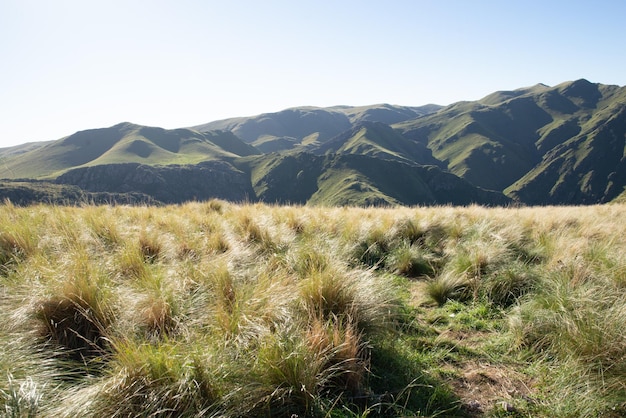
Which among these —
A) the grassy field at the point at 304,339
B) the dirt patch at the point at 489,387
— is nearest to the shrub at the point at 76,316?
the grassy field at the point at 304,339

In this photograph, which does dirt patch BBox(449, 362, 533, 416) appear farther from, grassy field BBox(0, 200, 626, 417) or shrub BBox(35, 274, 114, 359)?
shrub BBox(35, 274, 114, 359)

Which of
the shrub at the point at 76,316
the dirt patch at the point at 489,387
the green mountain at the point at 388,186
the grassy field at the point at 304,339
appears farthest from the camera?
the green mountain at the point at 388,186

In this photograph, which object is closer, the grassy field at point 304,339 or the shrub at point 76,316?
the grassy field at point 304,339

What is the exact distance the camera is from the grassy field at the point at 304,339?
2328 mm

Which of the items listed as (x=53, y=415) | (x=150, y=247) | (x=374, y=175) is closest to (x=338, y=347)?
(x=53, y=415)

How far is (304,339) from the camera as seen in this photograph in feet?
8.91

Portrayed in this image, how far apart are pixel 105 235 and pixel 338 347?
18.7ft

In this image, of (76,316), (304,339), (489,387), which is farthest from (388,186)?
(76,316)

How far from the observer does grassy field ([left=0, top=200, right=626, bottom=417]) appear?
2.33 meters

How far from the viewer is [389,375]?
118 inches

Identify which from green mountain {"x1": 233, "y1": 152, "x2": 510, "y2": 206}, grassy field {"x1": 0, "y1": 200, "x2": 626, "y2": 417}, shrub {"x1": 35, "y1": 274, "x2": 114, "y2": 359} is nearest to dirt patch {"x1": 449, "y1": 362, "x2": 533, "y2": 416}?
grassy field {"x1": 0, "y1": 200, "x2": 626, "y2": 417}

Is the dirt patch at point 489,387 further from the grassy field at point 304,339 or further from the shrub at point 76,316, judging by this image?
the shrub at point 76,316

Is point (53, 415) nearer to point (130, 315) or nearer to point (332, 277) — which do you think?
point (130, 315)

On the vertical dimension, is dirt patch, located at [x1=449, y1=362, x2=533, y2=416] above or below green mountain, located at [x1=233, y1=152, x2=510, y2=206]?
above
